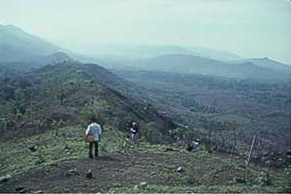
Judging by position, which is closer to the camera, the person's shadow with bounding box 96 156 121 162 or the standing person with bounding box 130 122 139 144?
the person's shadow with bounding box 96 156 121 162

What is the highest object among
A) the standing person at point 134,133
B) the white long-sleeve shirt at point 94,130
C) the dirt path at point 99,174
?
the white long-sleeve shirt at point 94,130

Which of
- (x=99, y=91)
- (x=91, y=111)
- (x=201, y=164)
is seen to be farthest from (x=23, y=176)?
(x=99, y=91)

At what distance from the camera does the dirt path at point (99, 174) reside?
10.9m

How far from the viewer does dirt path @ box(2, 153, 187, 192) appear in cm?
1087

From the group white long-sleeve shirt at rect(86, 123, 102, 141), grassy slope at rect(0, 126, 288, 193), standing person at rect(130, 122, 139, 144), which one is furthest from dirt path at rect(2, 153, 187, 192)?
standing person at rect(130, 122, 139, 144)

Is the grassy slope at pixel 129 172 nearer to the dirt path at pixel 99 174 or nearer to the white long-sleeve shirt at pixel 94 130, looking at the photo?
the dirt path at pixel 99 174

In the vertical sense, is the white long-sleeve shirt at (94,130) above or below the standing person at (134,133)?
above

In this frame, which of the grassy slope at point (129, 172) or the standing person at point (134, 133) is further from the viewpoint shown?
the standing person at point (134, 133)

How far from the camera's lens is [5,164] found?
53.5 ft

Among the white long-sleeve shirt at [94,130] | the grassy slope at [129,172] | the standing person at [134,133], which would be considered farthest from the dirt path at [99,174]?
the standing person at [134,133]

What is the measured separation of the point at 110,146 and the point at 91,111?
950cm

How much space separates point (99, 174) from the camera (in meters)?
11.6

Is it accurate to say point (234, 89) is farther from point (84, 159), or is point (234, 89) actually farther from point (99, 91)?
point (84, 159)

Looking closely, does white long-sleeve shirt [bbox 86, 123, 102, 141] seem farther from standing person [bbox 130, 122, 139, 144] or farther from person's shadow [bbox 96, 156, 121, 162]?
standing person [bbox 130, 122, 139, 144]
